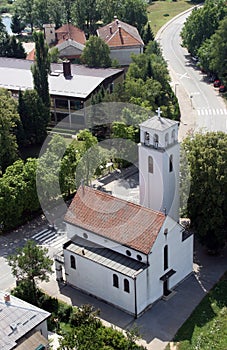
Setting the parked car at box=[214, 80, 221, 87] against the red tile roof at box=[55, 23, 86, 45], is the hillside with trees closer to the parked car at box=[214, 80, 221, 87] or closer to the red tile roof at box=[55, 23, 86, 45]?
the parked car at box=[214, 80, 221, 87]

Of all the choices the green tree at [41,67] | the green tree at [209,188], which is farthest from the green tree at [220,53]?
the green tree at [209,188]

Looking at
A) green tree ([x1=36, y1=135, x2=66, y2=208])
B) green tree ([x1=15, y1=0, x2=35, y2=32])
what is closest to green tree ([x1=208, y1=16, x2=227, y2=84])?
green tree ([x1=36, y1=135, x2=66, y2=208])

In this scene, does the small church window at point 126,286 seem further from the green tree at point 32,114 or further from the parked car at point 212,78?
the parked car at point 212,78

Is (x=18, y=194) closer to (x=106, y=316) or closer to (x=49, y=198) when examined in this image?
(x=49, y=198)

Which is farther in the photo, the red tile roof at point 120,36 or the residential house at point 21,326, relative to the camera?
the red tile roof at point 120,36

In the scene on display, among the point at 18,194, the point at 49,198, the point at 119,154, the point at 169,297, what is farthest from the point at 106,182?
the point at 169,297

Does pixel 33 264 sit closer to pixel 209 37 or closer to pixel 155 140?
pixel 155 140

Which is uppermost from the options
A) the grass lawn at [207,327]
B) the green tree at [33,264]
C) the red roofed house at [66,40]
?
the red roofed house at [66,40]

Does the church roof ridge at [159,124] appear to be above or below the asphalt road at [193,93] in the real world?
above
